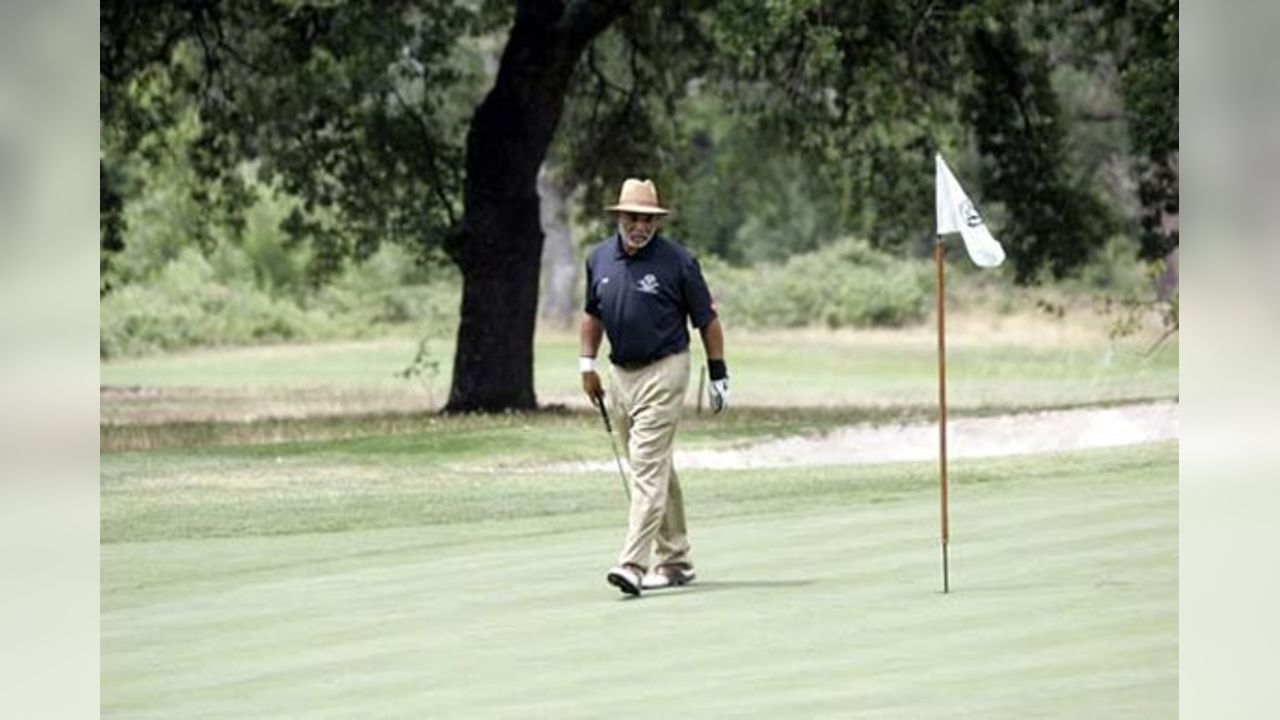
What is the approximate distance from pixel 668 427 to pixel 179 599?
2.91 m

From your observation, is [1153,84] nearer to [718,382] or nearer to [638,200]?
[718,382]

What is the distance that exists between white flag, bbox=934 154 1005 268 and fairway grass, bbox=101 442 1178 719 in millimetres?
1672

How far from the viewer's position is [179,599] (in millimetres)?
16656

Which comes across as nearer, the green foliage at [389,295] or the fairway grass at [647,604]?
the fairway grass at [647,604]

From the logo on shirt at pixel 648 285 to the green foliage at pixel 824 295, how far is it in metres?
41.6

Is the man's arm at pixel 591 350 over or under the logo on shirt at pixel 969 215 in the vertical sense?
under

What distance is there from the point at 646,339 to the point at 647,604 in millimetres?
1305

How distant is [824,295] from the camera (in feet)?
191

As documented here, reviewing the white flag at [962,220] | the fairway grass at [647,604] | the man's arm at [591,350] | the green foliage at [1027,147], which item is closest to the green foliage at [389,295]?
the green foliage at [1027,147]

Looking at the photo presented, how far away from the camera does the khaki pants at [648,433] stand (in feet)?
50.5

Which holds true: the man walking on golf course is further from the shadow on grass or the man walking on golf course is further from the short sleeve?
the shadow on grass

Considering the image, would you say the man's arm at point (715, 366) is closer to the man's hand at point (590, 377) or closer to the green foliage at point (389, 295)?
the man's hand at point (590, 377)

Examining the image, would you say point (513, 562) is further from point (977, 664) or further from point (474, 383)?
point (474, 383)
